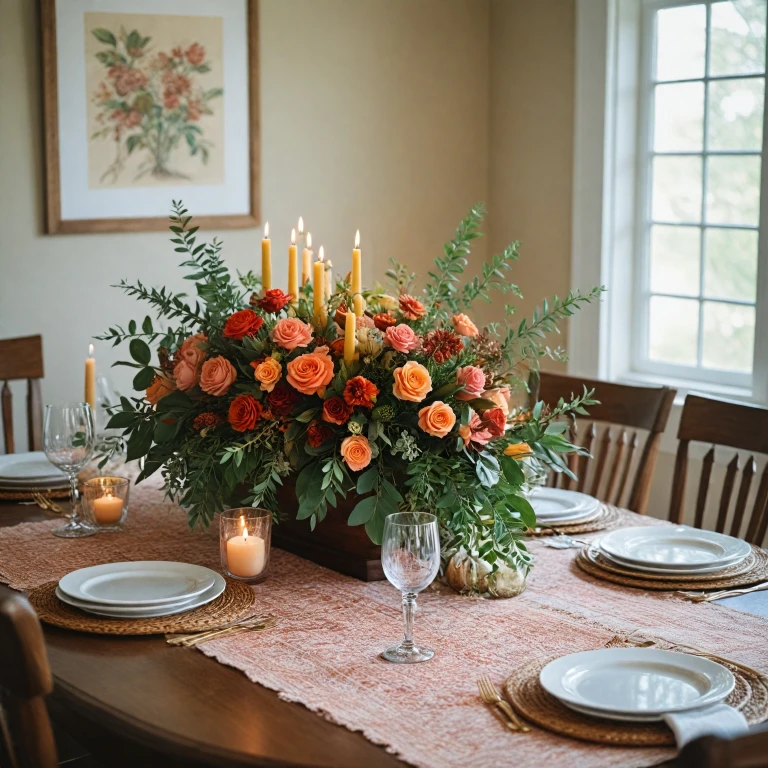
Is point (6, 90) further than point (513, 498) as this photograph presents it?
Yes

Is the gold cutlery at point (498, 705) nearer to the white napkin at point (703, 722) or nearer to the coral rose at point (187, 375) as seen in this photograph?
the white napkin at point (703, 722)

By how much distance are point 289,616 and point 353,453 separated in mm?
255

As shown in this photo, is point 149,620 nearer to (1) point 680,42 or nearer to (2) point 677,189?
(2) point 677,189

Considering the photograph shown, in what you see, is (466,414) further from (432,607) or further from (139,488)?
(139,488)

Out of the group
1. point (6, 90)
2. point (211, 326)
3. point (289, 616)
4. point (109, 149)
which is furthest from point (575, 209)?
point (289, 616)

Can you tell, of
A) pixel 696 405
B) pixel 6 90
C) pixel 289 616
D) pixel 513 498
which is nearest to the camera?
pixel 289 616

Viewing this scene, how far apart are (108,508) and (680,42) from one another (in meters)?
2.45

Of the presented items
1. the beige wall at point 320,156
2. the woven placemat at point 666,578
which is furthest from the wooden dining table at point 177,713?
the beige wall at point 320,156

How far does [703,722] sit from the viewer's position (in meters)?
1.21

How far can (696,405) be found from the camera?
7.63ft

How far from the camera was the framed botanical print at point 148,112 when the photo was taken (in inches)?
131

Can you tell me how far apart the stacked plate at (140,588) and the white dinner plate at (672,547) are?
682 millimetres

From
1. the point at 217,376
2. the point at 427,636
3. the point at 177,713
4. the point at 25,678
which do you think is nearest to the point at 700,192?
the point at 217,376

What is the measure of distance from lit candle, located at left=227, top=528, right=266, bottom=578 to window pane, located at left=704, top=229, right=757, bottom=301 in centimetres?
211
